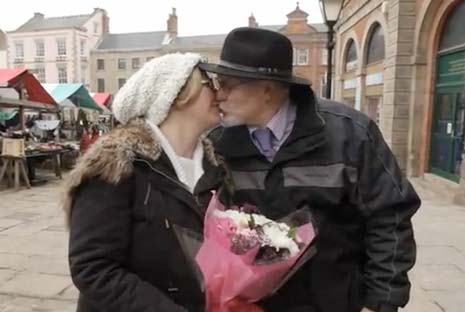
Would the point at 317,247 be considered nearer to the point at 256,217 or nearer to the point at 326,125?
the point at 256,217

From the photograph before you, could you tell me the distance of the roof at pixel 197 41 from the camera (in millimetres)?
51656

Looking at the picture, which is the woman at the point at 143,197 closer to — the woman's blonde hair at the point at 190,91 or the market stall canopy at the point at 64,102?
the woman's blonde hair at the point at 190,91

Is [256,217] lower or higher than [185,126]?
lower

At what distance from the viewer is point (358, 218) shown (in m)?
1.72

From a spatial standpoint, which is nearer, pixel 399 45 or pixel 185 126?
pixel 185 126

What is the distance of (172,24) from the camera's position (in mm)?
55750

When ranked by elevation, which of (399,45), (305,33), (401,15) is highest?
(305,33)

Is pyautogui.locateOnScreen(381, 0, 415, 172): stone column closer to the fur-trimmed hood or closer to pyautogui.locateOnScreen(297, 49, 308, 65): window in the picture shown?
the fur-trimmed hood

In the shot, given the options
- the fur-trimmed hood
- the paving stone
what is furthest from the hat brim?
the paving stone

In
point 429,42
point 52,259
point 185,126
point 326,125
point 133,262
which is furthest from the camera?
point 429,42

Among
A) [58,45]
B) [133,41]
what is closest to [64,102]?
[133,41]

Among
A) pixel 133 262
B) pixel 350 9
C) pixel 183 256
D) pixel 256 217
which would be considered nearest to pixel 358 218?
A: pixel 256 217

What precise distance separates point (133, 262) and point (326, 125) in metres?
0.82

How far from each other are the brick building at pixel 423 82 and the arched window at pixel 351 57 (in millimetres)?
3182
